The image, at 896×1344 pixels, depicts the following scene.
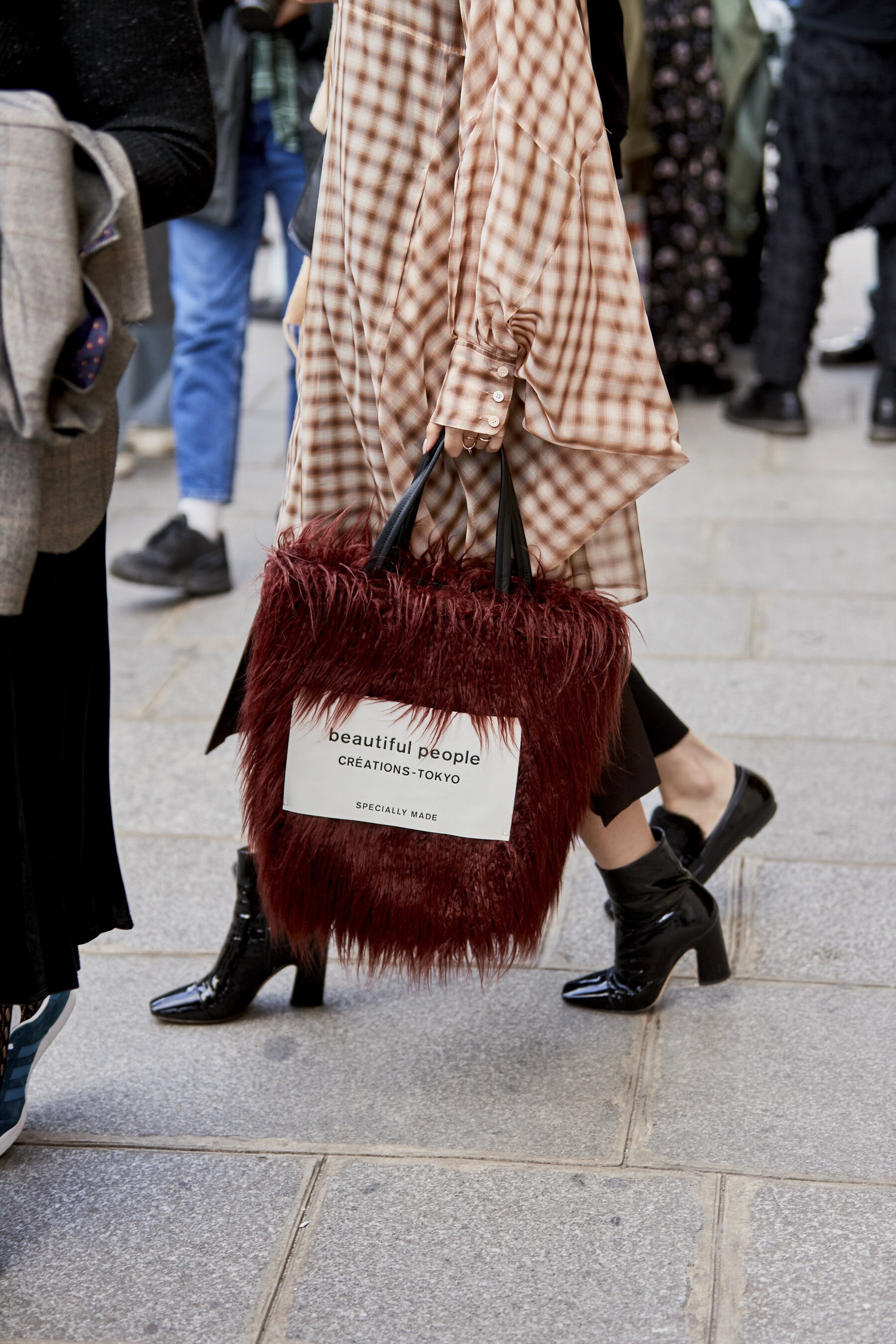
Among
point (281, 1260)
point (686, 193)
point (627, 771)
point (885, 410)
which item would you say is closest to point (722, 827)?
point (627, 771)

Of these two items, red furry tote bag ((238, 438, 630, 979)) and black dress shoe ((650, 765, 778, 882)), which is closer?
red furry tote bag ((238, 438, 630, 979))

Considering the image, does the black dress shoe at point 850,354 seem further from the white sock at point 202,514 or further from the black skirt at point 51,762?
the black skirt at point 51,762

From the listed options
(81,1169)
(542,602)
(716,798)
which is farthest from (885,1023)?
(81,1169)

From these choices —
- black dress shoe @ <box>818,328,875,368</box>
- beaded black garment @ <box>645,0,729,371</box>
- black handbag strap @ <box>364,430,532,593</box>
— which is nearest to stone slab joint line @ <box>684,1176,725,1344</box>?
black handbag strap @ <box>364,430,532,593</box>

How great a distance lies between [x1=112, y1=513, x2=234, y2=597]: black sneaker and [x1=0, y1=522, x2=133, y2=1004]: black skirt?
2258 millimetres

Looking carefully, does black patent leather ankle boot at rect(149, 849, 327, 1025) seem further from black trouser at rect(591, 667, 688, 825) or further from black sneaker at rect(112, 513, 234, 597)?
black sneaker at rect(112, 513, 234, 597)

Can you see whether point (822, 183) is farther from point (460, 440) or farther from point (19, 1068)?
point (19, 1068)

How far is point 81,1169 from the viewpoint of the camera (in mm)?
2049

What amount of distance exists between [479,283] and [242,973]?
45.2 inches

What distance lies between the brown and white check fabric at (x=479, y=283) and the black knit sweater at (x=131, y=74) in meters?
0.29

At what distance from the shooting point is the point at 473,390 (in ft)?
6.15

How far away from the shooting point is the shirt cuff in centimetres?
187

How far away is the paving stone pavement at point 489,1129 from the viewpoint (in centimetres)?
178

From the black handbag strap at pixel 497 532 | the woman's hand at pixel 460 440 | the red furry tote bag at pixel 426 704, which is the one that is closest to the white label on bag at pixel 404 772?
the red furry tote bag at pixel 426 704
